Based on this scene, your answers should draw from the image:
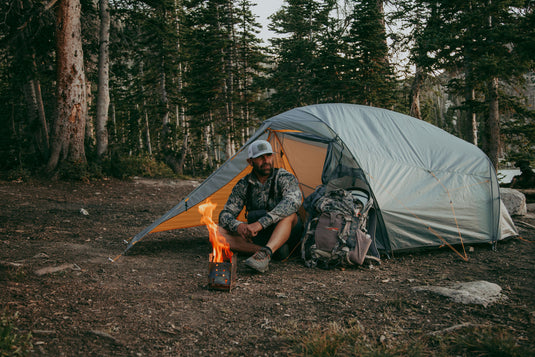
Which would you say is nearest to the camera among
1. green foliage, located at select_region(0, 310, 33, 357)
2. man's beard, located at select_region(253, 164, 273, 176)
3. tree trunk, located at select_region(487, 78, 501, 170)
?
green foliage, located at select_region(0, 310, 33, 357)

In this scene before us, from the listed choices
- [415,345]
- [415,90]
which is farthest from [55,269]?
[415,90]

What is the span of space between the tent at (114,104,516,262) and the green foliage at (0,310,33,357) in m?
2.56

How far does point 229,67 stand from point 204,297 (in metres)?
20.7

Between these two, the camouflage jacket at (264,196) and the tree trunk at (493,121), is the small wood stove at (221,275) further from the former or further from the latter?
the tree trunk at (493,121)

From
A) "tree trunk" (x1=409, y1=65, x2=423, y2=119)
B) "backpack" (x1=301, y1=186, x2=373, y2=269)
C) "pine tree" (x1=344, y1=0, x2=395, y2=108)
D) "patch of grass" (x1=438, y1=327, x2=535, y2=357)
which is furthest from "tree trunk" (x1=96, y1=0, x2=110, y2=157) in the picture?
"tree trunk" (x1=409, y1=65, x2=423, y2=119)

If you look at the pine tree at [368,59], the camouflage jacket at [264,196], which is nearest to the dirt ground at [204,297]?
the camouflage jacket at [264,196]

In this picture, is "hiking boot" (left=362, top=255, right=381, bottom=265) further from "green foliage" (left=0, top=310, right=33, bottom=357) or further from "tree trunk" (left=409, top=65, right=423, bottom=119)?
"tree trunk" (left=409, top=65, right=423, bottom=119)

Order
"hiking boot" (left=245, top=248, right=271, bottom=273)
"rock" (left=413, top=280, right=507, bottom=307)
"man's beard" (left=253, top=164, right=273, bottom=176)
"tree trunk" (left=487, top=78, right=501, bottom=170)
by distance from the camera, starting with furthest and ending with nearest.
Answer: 1. "tree trunk" (left=487, top=78, right=501, bottom=170)
2. "man's beard" (left=253, top=164, right=273, bottom=176)
3. "hiking boot" (left=245, top=248, right=271, bottom=273)
4. "rock" (left=413, top=280, right=507, bottom=307)

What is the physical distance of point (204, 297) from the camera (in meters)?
3.77

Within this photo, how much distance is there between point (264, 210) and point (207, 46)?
18.7 m

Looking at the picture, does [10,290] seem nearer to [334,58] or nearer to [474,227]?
[474,227]

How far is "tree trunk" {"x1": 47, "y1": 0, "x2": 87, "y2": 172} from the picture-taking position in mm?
10898

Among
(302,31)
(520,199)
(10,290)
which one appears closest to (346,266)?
(10,290)

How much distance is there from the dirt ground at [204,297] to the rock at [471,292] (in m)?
0.09
